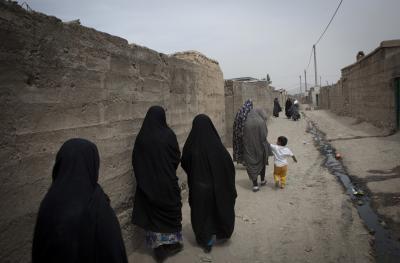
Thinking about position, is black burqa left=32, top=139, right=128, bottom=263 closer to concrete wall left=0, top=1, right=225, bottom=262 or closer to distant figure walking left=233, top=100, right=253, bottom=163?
concrete wall left=0, top=1, right=225, bottom=262

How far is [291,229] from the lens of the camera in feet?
13.8

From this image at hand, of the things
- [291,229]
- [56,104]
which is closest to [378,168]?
[291,229]

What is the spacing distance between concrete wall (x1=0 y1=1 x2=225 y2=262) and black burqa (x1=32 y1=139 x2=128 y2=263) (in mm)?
739

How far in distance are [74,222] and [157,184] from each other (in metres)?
1.69

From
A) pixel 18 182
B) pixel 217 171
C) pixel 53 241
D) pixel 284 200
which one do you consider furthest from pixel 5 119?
pixel 284 200

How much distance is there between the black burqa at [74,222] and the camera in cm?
167

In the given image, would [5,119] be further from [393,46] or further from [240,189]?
[393,46]

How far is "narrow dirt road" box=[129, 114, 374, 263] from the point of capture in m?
3.55

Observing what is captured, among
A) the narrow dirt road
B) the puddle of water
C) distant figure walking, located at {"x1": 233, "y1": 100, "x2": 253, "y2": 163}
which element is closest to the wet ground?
the puddle of water

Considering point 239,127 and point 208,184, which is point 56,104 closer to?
point 208,184

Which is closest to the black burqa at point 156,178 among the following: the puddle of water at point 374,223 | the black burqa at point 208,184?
the black burqa at point 208,184

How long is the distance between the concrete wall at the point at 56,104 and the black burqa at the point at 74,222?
0.74 metres

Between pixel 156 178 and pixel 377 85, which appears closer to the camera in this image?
pixel 156 178

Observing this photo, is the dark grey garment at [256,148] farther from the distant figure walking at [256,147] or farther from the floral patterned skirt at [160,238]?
the floral patterned skirt at [160,238]
